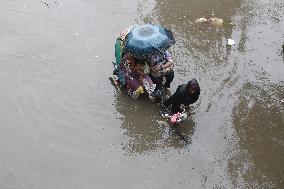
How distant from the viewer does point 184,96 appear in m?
7.09

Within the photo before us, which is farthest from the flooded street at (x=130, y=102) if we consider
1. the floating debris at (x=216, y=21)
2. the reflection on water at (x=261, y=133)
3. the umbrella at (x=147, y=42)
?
the umbrella at (x=147, y=42)

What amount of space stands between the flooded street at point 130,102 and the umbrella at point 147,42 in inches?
48.4

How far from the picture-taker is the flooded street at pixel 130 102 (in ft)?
22.1

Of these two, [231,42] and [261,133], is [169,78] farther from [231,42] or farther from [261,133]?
[231,42]

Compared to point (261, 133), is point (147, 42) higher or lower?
higher

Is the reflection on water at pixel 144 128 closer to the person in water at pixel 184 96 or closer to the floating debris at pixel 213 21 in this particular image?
the person in water at pixel 184 96

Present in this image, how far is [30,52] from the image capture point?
8.99m

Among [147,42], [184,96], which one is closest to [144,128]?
[184,96]

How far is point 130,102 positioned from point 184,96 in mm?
1272

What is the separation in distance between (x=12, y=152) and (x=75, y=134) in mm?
1058

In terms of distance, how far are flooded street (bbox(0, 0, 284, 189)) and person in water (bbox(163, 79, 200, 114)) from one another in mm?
392

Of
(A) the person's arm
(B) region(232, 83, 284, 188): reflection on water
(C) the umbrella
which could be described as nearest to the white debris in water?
(B) region(232, 83, 284, 188): reflection on water

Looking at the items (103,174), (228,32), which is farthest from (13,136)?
(228,32)

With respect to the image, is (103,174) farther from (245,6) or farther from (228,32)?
(245,6)
